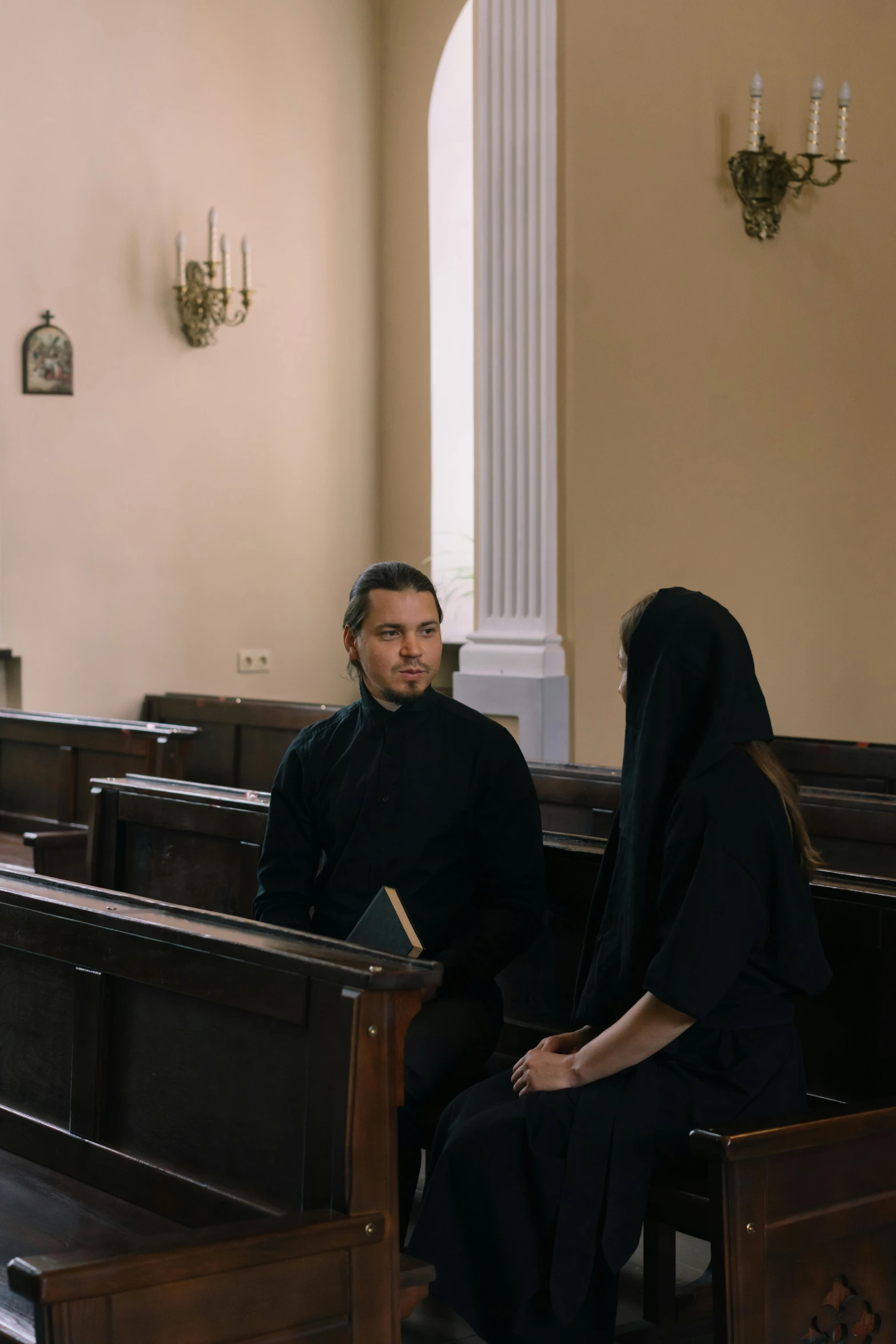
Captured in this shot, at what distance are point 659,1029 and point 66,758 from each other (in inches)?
134

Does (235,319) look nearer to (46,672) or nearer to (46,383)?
(46,383)

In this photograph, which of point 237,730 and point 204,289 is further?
point 204,289

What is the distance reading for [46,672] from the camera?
629 cm

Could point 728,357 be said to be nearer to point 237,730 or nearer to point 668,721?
point 237,730

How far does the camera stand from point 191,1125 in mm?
1841

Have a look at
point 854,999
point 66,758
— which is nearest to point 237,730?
point 66,758

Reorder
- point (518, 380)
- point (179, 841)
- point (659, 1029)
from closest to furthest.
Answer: point (659, 1029)
point (179, 841)
point (518, 380)

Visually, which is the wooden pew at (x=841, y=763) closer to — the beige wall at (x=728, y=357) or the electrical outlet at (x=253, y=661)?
the beige wall at (x=728, y=357)

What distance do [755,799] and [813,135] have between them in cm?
472

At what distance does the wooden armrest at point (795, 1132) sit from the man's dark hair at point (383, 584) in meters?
1.16

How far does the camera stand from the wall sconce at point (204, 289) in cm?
665

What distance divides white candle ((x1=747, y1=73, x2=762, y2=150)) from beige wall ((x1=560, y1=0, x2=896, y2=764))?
6 centimetres

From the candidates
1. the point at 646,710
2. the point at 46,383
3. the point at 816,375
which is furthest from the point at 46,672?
the point at 646,710

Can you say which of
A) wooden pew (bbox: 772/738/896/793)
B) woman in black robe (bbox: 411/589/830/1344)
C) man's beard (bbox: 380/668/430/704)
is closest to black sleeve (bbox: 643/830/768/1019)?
woman in black robe (bbox: 411/589/830/1344)
